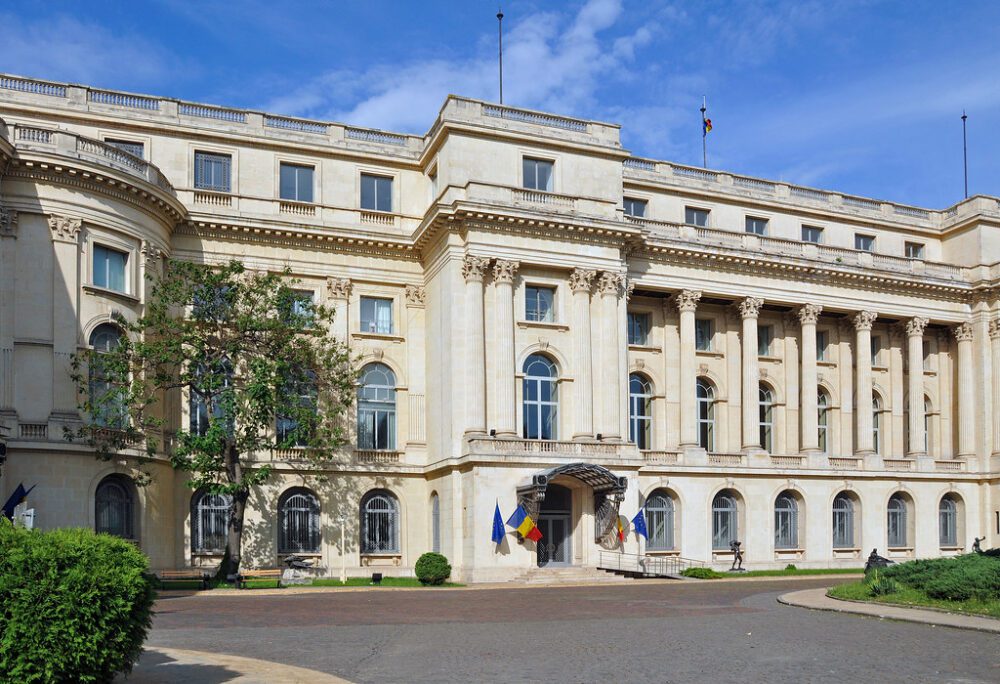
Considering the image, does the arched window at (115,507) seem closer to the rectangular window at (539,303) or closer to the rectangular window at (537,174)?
the rectangular window at (539,303)

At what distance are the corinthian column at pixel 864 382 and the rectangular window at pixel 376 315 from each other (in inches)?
1066

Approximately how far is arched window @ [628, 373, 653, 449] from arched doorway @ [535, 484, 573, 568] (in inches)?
329

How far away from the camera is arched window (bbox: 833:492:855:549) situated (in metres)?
57.9

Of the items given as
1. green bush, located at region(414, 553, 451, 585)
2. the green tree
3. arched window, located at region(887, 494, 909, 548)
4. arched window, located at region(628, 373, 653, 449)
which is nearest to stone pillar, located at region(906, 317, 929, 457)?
arched window, located at region(887, 494, 909, 548)

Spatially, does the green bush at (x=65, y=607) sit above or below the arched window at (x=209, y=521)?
above

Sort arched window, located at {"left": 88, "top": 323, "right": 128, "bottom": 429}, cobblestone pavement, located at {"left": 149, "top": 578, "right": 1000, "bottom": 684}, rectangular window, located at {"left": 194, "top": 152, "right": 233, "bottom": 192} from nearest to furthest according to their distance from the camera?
1. cobblestone pavement, located at {"left": 149, "top": 578, "right": 1000, "bottom": 684}
2. arched window, located at {"left": 88, "top": 323, "right": 128, "bottom": 429}
3. rectangular window, located at {"left": 194, "top": 152, "right": 233, "bottom": 192}

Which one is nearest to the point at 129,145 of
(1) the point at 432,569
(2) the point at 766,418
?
(1) the point at 432,569

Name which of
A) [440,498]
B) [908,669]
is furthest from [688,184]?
[908,669]

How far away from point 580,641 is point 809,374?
40.2 m

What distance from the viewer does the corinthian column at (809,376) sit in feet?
188

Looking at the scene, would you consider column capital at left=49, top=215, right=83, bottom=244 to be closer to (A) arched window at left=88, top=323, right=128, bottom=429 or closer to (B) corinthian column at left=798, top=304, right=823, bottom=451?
(A) arched window at left=88, top=323, right=128, bottom=429

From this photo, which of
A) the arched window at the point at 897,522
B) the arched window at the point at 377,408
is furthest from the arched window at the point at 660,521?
the arched window at the point at 897,522

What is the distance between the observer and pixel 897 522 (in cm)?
6000

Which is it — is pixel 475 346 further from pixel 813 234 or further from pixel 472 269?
pixel 813 234
